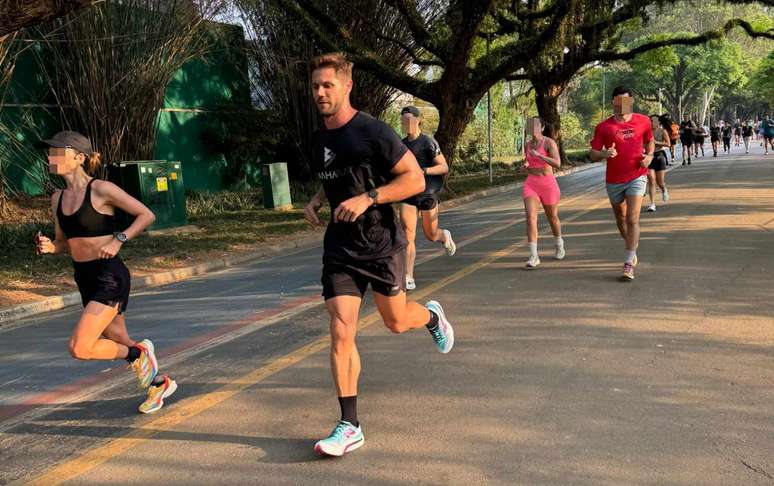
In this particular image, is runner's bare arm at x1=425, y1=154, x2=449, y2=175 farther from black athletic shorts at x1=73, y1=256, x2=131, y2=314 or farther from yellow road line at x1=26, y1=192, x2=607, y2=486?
black athletic shorts at x1=73, y1=256, x2=131, y2=314

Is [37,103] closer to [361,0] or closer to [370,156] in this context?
[361,0]

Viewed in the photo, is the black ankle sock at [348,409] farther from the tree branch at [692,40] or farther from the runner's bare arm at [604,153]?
the tree branch at [692,40]

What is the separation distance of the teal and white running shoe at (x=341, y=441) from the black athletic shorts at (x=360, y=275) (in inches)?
27.3

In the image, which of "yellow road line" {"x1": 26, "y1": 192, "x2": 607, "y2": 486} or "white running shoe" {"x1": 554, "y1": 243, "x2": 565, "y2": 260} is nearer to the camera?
"yellow road line" {"x1": 26, "y1": 192, "x2": 607, "y2": 486}

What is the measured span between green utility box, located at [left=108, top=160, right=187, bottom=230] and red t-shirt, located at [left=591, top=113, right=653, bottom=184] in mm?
9262

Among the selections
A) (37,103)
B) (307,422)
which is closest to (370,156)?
(307,422)

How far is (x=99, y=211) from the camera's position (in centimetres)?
446

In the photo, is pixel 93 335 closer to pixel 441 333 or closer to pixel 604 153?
pixel 441 333

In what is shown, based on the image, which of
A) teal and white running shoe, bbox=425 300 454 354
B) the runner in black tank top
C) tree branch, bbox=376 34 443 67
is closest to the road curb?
teal and white running shoe, bbox=425 300 454 354

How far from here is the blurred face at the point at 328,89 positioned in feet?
12.3

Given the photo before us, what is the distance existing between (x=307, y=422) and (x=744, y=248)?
7.24 metres

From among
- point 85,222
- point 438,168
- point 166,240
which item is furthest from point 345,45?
point 85,222

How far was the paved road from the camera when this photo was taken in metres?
3.64

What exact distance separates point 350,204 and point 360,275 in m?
0.46
